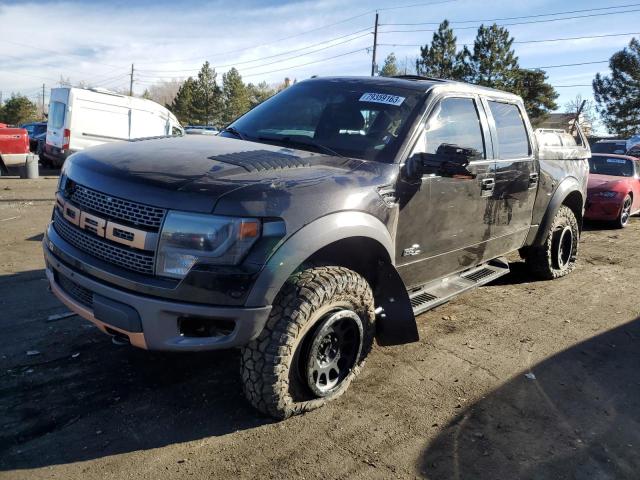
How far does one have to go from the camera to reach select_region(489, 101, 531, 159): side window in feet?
15.4

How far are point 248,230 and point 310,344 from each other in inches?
32.0

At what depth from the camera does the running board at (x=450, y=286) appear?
3930 millimetres

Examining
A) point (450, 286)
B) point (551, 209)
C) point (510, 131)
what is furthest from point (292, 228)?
point (551, 209)

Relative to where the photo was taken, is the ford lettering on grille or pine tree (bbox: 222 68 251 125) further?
pine tree (bbox: 222 68 251 125)

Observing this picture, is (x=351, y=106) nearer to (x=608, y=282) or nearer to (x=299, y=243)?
(x=299, y=243)

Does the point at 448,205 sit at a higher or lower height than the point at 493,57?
lower

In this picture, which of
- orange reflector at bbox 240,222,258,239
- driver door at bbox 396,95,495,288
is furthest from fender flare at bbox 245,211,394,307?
driver door at bbox 396,95,495,288

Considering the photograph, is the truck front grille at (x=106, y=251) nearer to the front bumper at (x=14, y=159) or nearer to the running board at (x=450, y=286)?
the running board at (x=450, y=286)

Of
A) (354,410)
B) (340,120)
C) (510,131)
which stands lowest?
(354,410)

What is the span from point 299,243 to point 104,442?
1455 millimetres

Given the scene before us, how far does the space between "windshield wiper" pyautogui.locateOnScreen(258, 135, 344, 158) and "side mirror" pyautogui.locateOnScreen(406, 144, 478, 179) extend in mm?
489

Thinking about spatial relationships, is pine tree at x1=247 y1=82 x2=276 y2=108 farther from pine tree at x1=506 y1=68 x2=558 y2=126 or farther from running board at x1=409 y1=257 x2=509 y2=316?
running board at x1=409 y1=257 x2=509 y2=316

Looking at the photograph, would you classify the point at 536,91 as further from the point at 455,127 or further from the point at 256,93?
the point at 455,127

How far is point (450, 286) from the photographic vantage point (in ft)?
14.5
